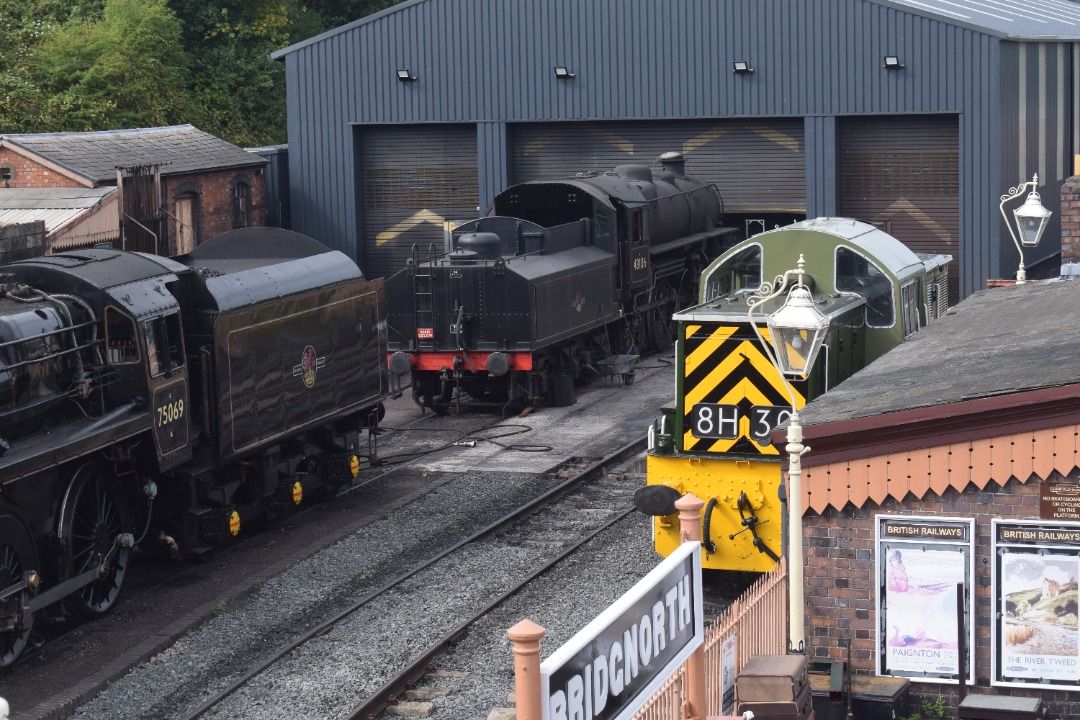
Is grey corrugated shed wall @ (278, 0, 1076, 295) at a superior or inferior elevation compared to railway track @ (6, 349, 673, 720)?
superior

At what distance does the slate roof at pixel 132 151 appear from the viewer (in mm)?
26125

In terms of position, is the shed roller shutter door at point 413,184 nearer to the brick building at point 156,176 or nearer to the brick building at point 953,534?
the brick building at point 156,176

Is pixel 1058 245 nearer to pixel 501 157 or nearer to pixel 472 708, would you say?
pixel 501 157

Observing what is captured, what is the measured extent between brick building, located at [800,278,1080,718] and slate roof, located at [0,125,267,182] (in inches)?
727

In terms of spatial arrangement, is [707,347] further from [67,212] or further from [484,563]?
[67,212]

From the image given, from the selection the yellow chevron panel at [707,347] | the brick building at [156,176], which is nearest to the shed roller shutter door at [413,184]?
the brick building at [156,176]

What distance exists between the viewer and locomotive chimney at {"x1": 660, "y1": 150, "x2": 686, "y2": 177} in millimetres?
30094

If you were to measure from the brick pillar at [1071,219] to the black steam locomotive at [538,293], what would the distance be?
7.33 metres

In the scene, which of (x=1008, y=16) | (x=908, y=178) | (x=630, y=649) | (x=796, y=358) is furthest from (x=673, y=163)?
(x=630, y=649)

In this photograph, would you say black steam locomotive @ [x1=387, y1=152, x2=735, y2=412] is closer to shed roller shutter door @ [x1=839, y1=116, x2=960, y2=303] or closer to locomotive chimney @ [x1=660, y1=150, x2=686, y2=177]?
locomotive chimney @ [x1=660, y1=150, x2=686, y2=177]

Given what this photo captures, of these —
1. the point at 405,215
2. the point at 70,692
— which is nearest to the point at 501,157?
the point at 405,215

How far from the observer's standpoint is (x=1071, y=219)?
19438 millimetres

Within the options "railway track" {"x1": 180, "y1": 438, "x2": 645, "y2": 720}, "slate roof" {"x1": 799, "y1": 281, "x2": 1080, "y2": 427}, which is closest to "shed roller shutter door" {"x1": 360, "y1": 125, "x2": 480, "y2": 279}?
"railway track" {"x1": 180, "y1": 438, "x2": 645, "y2": 720}

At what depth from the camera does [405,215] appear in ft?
108
